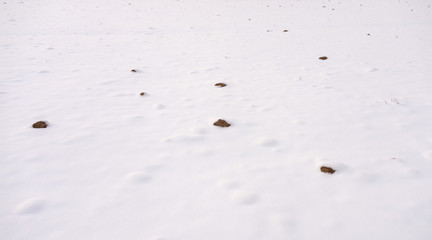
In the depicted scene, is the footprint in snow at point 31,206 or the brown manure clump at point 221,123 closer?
the footprint in snow at point 31,206

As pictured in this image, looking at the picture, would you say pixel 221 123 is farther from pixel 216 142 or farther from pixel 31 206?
pixel 31 206

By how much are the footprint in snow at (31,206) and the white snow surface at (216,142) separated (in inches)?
0.5

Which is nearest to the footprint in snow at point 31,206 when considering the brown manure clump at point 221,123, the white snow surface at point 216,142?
the white snow surface at point 216,142

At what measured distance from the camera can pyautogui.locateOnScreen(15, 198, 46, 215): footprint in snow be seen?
2.30 metres

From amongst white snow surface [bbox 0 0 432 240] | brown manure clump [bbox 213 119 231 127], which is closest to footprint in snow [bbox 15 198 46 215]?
white snow surface [bbox 0 0 432 240]

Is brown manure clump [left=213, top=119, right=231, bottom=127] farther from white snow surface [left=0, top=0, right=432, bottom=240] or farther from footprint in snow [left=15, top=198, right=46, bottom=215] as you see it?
footprint in snow [left=15, top=198, right=46, bottom=215]

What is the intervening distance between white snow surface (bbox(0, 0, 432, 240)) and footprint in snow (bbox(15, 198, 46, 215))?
0.01 metres

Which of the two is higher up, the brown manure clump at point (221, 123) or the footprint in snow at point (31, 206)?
the brown manure clump at point (221, 123)

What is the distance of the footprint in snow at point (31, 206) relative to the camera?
7.55 ft

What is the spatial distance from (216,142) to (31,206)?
196 cm

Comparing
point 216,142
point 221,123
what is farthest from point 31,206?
point 221,123

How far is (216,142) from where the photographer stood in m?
3.27

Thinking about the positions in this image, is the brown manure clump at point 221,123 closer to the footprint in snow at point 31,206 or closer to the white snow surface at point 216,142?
the white snow surface at point 216,142

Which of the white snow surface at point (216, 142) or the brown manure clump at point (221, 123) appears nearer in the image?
the white snow surface at point (216, 142)
